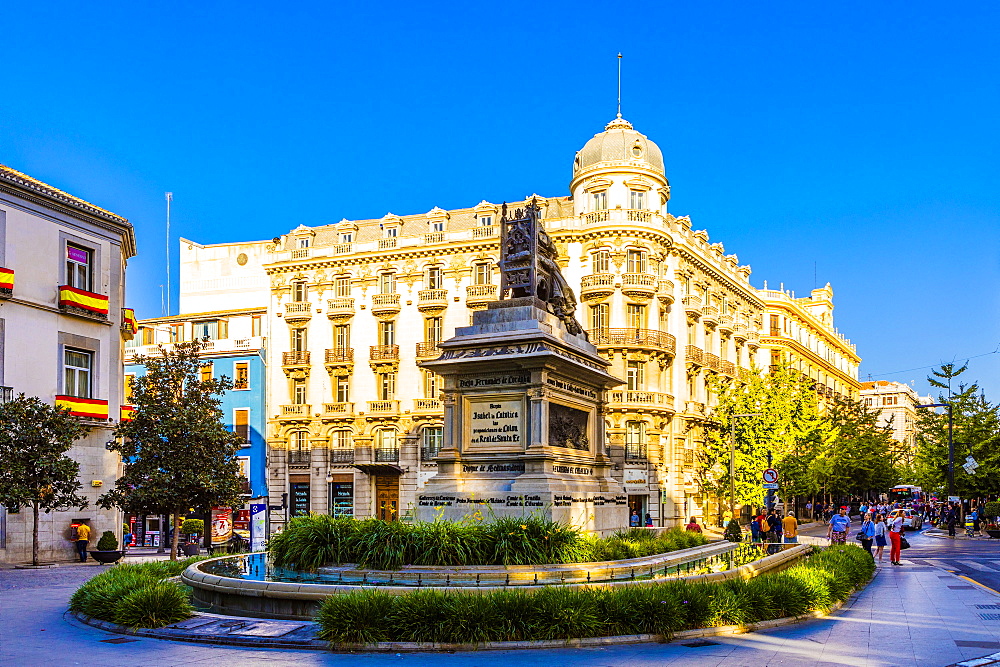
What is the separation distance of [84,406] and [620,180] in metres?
35.7

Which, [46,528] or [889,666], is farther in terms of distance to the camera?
[46,528]

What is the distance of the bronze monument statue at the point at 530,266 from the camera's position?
72.6ft

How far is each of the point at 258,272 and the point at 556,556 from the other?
5566cm

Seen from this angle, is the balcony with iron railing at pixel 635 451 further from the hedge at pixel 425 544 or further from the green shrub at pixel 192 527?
the hedge at pixel 425 544

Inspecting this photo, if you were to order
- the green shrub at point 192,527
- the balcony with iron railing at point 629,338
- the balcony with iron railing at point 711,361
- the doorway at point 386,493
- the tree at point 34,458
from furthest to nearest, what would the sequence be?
the balcony with iron railing at point 711,361
the doorway at point 386,493
the balcony with iron railing at point 629,338
the green shrub at point 192,527
the tree at point 34,458

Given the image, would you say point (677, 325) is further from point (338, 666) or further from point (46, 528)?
point (338, 666)

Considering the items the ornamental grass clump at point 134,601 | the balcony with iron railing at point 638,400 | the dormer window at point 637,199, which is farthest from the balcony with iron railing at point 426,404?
the ornamental grass clump at point 134,601

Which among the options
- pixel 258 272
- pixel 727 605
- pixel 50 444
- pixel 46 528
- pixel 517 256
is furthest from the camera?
pixel 258 272

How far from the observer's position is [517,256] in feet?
73.4

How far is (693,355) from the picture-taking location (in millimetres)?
61750

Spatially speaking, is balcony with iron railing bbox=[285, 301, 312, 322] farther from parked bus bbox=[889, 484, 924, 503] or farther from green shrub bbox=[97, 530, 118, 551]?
parked bus bbox=[889, 484, 924, 503]

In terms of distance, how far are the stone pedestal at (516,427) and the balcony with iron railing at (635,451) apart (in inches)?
1345

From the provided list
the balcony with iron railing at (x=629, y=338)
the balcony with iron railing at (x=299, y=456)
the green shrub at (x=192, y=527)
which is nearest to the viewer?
the green shrub at (x=192, y=527)

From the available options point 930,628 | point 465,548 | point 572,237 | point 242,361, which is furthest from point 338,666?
point 242,361
